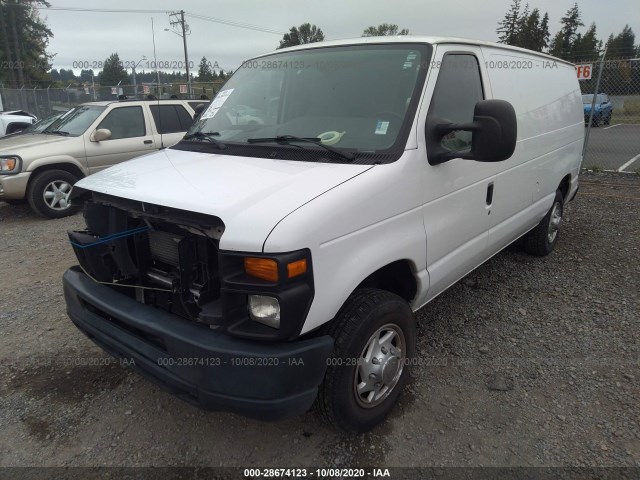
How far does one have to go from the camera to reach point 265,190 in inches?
87.1

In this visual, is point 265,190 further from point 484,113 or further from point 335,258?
point 484,113

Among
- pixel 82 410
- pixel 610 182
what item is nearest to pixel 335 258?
pixel 82 410

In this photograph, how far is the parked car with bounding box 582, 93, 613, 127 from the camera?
16.6m

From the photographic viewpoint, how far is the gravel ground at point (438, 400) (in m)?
2.51

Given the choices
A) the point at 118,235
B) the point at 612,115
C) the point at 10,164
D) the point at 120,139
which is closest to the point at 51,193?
the point at 10,164

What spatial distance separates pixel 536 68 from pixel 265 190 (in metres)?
3.43

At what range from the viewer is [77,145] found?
23.9ft

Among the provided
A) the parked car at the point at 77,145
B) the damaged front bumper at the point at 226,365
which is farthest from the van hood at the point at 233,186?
the parked car at the point at 77,145

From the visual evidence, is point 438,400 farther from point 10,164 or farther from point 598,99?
point 598,99

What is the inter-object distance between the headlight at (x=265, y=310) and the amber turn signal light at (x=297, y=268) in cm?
Result: 14

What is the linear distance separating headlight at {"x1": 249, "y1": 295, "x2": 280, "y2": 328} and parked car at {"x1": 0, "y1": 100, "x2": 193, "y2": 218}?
557cm

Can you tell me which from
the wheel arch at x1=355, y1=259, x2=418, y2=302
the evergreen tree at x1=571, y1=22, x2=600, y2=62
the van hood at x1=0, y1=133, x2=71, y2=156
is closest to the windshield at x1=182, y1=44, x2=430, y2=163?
the wheel arch at x1=355, y1=259, x2=418, y2=302

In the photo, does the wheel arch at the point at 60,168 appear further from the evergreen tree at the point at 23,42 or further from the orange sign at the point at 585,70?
the evergreen tree at the point at 23,42

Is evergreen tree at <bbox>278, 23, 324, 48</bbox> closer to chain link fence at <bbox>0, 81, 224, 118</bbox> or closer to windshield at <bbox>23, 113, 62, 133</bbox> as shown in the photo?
chain link fence at <bbox>0, 81, 224, 118</bbox>
